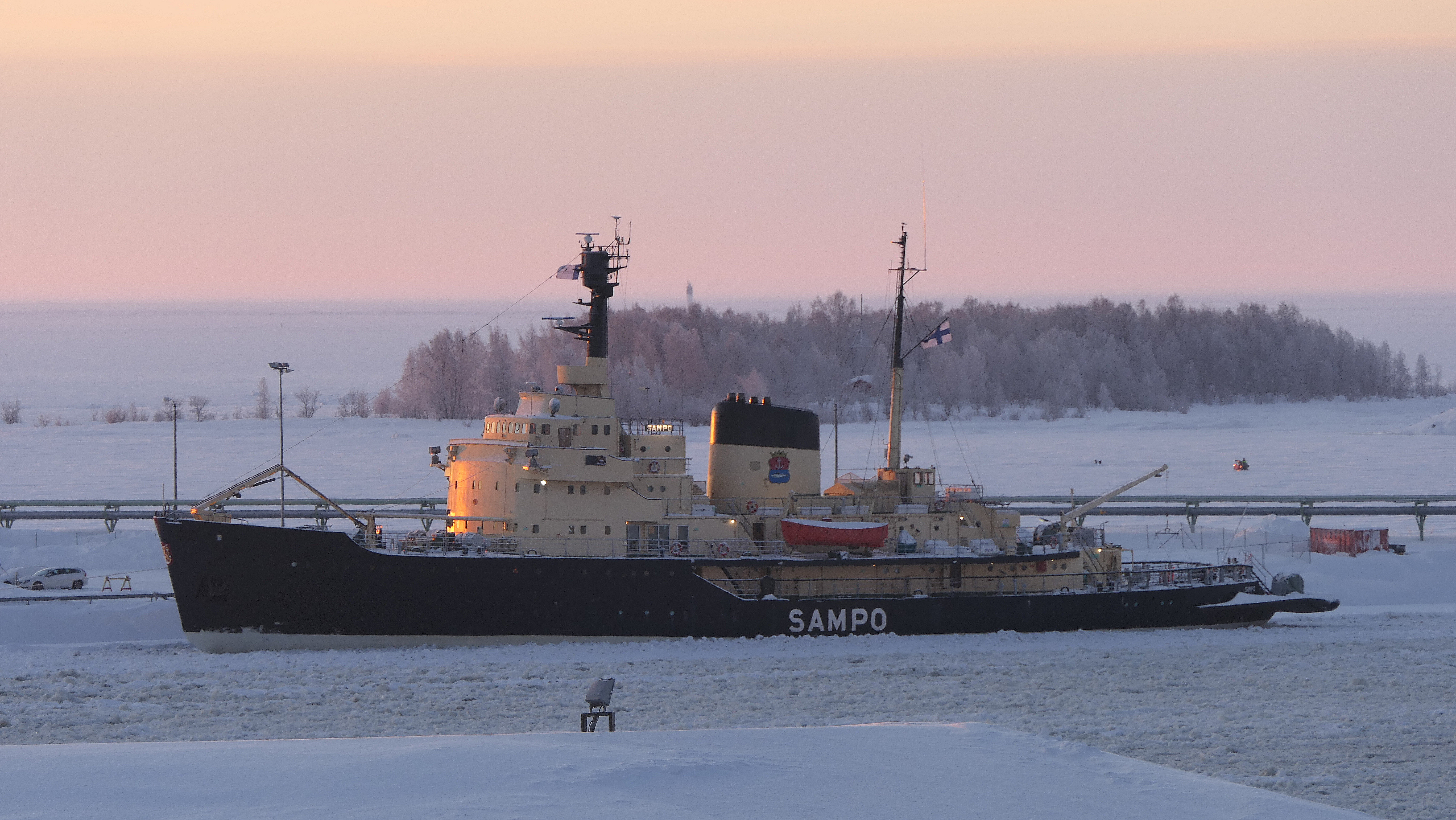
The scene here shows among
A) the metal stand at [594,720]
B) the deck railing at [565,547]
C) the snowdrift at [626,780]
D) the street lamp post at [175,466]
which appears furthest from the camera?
the street lamp post at [175,466]

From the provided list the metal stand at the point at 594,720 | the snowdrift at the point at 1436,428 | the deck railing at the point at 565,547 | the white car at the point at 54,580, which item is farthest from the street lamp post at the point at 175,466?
the snowdrift at the point at 1436,428

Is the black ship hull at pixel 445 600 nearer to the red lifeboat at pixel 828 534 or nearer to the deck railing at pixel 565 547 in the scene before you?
the deck railing at pixel 565 547

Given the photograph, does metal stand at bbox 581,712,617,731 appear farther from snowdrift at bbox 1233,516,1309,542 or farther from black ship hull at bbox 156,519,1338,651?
snowdrift at bbox 1233,516,1309,542

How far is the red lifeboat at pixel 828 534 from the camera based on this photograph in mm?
31078

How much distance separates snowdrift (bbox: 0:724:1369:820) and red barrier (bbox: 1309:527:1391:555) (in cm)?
2607

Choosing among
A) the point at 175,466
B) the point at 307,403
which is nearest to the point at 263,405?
the point at 307,403

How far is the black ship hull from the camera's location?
94.3 ft

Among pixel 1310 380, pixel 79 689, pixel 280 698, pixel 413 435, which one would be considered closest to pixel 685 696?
pixel 280 698

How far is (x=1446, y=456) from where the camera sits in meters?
69.8

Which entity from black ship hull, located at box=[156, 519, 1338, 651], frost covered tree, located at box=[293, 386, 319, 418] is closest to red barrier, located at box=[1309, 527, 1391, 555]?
black ship hull, located at box=[156, 519, 1338, 651]

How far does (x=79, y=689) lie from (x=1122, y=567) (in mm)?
24972

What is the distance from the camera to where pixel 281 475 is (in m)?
29.0

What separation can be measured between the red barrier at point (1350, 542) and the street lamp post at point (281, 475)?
30.3m

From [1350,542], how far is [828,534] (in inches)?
763
